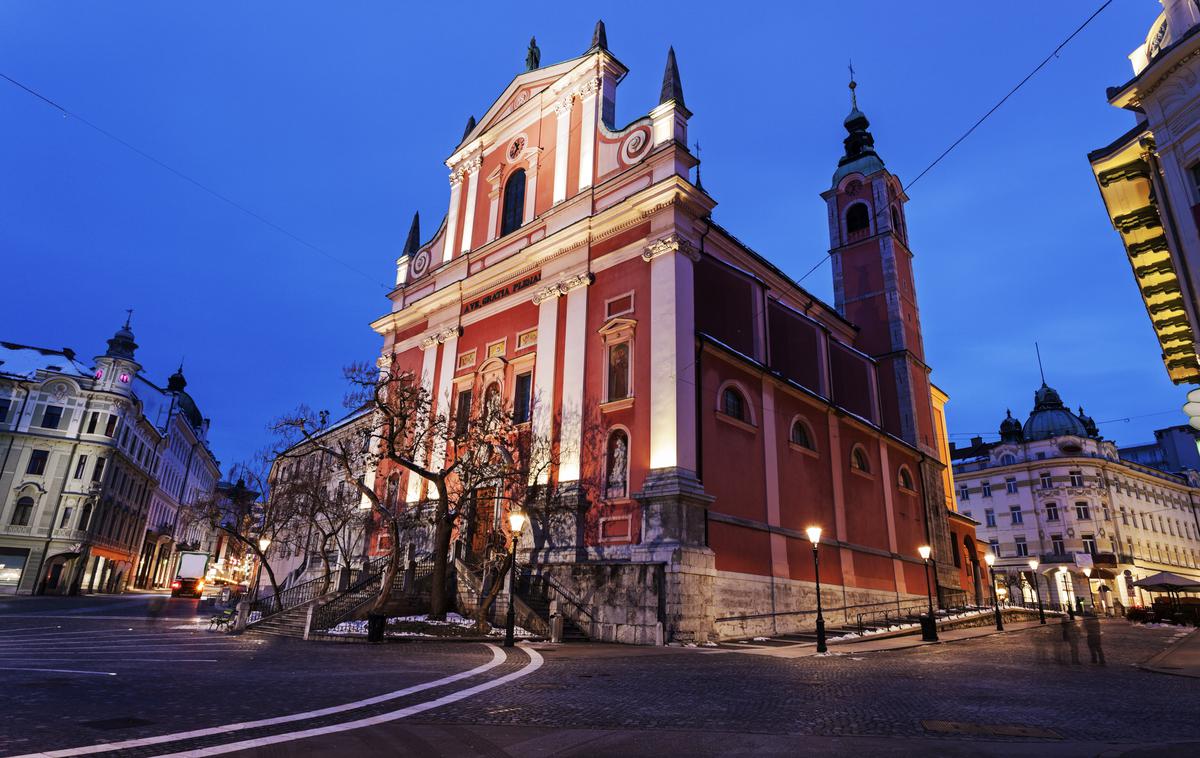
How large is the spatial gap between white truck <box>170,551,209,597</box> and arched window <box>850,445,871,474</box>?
47660 millimetres

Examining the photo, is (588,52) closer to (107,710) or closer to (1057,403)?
(107,710)

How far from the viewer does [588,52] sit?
2814 centimetres

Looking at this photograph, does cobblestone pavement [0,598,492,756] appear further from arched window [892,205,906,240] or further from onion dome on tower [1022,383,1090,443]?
onion dome on tower [1022,383,1090,443]

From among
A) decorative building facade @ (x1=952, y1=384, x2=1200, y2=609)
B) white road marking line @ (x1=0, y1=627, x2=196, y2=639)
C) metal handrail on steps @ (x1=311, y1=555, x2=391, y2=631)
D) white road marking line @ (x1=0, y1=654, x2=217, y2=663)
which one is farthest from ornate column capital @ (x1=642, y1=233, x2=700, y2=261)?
decorative building facade @ (x1=952, y1=384, x2=1200, y2=609)

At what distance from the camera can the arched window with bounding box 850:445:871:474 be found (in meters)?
28.3

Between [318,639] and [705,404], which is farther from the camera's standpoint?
[705,404]

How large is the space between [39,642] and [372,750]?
14.1 m

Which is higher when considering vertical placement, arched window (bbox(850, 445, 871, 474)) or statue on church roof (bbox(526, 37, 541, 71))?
statue on church roof (bbox(526, 37, 541, 71))

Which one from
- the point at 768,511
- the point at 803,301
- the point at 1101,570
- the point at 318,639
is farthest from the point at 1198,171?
the point at 1101,570

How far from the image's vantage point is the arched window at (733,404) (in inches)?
891

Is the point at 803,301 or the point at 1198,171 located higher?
the point at 803,301

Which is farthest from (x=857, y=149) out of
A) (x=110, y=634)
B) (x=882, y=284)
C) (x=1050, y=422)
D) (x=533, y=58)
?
(x=110, y=634)

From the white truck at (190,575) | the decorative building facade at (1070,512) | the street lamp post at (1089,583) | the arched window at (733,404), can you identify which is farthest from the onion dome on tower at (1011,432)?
the white truck at (190,575)

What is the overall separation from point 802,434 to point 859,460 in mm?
4635
